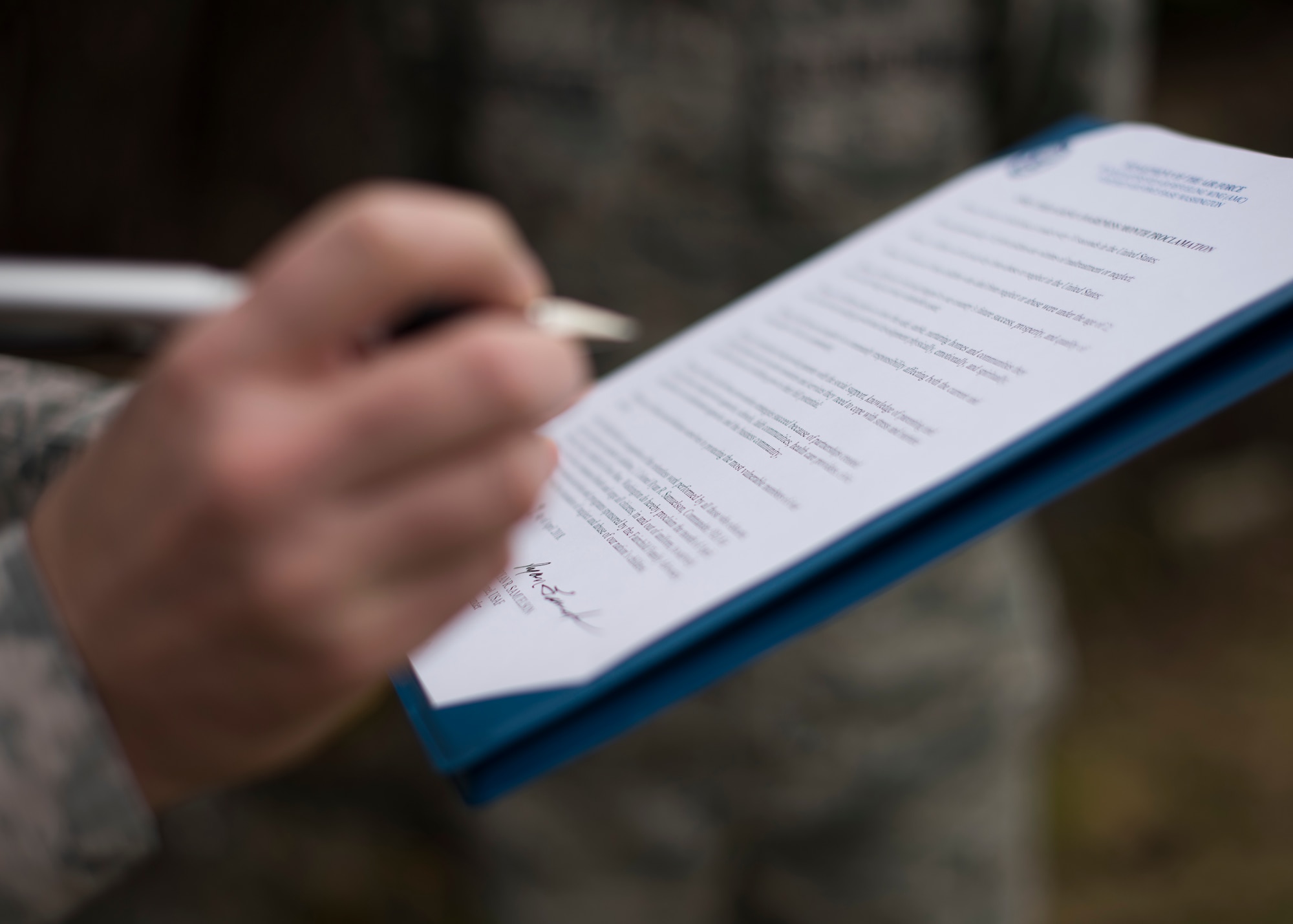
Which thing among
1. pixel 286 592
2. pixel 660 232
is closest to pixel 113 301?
pixel 286 592

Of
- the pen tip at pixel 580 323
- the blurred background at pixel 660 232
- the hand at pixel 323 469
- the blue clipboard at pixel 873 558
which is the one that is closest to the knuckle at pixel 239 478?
the hand at pixel 323 469

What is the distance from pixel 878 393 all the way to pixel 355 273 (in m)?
0.21

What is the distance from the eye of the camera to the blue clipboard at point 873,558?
0.27 meters

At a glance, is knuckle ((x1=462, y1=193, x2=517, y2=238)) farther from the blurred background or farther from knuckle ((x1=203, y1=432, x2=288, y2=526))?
the blurred background

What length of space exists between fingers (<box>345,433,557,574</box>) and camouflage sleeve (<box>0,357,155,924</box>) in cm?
12

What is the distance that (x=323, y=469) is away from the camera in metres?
0.20

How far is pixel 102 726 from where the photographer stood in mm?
257

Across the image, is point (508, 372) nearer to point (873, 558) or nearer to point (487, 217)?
point (487, 217)

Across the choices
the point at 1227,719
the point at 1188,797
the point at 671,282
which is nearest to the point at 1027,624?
the point at 671,282
